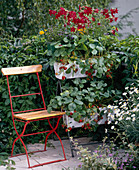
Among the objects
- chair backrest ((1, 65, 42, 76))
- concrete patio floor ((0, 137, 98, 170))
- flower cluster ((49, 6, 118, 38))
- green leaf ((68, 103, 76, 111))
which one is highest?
flower cluster ((49, 6, 118, 38))

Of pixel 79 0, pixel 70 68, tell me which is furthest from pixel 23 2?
pixel 70 68

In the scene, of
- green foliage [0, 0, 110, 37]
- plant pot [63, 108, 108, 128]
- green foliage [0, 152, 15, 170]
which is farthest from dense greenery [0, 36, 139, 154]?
green foliage [0, 0, 110, 37]

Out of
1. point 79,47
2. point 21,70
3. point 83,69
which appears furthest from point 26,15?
point 83,69

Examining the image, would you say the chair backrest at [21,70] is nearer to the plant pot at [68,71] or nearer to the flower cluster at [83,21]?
the plant pot at [68,71]

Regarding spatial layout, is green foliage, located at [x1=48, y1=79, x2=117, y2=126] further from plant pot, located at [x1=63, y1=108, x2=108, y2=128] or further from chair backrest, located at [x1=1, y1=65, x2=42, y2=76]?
chair backrest, located at [x1=1, y1=65, x2=42, y2=76]

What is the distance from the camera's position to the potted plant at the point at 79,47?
3.05 m

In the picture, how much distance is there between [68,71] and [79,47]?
0.93 feet

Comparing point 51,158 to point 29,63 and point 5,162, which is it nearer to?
point 5,162

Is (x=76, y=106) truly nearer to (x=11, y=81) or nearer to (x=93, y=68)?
(x=93, y=68)

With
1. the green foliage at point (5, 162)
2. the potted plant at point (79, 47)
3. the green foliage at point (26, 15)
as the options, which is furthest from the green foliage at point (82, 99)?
the green foliage at point (26, 15)

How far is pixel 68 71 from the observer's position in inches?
122

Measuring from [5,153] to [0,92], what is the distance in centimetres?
72

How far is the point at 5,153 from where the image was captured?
10.5 feet

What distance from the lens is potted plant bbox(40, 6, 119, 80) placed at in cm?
305
